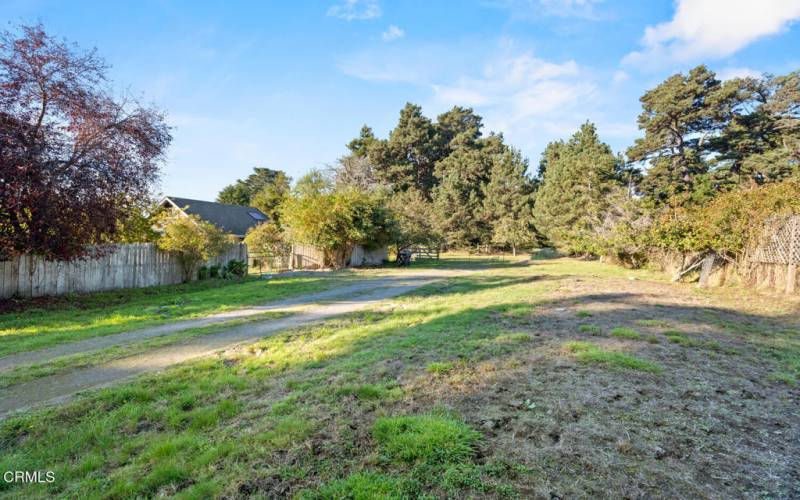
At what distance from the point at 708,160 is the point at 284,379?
1112 inches

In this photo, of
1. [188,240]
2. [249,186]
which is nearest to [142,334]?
[188,240]

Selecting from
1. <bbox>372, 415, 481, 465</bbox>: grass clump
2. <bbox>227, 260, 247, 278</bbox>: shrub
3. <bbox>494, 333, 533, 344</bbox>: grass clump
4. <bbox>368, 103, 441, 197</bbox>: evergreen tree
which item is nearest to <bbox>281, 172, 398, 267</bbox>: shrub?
<bbox>227, 260, 247, 278</bbox>: shrub

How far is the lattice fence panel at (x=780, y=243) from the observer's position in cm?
1013

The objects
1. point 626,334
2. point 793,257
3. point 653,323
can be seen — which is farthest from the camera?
point 793,257

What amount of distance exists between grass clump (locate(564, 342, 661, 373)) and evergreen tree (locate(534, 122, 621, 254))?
64.9ft

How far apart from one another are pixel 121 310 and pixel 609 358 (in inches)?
406

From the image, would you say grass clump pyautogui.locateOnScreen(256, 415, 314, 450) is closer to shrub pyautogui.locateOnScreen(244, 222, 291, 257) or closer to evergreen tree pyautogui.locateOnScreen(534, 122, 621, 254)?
shrub pyautogui.locateOnScreen(244, 222, 291, 257)

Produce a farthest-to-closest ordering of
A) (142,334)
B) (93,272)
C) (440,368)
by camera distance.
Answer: (93,272) < (142,334) < (440,368)

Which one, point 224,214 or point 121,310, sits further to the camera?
point 224,214

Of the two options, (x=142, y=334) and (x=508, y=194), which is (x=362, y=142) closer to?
(x=508, y=194)

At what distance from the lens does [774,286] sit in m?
10.9

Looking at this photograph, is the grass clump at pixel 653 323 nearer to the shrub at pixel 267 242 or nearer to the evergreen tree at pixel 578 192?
the evergreen tree at pixel 578 192

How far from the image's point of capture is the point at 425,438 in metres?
2.70

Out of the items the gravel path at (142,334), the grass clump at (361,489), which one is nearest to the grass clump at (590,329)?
the grass clump at (361,489)
